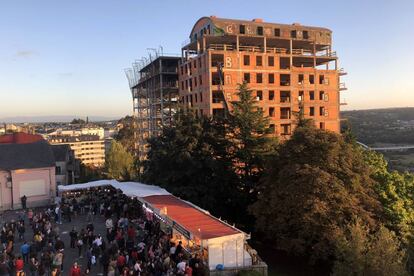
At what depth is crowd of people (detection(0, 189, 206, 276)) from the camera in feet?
57.8

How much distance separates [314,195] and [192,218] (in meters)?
8.33

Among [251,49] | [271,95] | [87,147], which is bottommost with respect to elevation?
[87,147]

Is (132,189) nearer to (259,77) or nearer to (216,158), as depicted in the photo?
(216,158)

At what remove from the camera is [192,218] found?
71.1 ft

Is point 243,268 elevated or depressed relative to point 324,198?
depressed

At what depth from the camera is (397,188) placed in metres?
29.4

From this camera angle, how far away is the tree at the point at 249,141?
33.2 metres

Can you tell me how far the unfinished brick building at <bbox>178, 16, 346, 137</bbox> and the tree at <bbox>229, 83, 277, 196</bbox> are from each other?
17.3 meters

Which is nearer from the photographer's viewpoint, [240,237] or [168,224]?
[240,237]

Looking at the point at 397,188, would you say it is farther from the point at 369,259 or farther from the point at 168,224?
the point at 168,224

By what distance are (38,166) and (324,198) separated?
23.5 m

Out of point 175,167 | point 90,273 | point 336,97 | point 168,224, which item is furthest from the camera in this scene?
point 336,97

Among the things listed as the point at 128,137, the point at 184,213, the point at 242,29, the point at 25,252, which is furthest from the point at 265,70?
the point at 128,137

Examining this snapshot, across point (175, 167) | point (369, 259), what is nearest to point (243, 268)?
point (369, 259)
